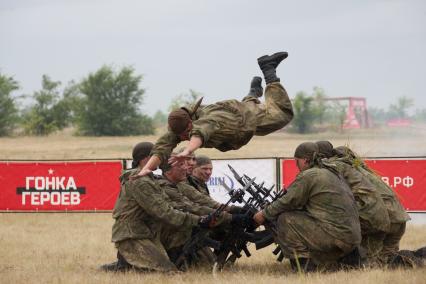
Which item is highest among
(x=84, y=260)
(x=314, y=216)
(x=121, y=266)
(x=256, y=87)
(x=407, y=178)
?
(x=256, y=87)

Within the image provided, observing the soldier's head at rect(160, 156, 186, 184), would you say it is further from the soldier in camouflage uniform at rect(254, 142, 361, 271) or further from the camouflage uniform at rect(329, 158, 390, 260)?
the camouflage uniform at rect(329, 158, 390, 260)

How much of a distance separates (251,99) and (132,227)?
2.24 m

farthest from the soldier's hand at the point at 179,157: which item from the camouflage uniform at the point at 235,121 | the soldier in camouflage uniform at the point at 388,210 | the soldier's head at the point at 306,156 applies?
the soldier in camouflage uniform at the point at 388,210

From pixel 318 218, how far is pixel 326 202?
0.22 m

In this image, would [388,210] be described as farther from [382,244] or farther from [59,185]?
[59,185]

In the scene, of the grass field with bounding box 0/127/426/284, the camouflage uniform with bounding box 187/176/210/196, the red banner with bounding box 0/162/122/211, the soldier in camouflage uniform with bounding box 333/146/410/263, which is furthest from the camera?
the red banner with bounding box 0/162/122/211

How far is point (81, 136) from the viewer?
59062 mm

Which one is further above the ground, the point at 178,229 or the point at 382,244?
the point at 178,229

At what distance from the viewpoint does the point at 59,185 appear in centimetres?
2095

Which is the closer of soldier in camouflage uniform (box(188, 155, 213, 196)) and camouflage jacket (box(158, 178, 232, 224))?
camouflage jacket (box(158, 178, 232, 224))

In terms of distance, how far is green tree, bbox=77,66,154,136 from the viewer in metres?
60.6

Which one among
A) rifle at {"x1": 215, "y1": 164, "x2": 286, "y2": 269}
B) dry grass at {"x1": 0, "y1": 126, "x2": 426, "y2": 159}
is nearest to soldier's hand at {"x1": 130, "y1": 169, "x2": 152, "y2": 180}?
rifle at {"x1": 215, "y1": 164, "x2": 286, "y2": 269}

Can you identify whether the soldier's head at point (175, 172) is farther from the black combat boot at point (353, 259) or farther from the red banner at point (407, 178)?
the red banner at point (407, 178)

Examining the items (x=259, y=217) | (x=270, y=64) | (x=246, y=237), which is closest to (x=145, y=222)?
(x=246, y=237)
